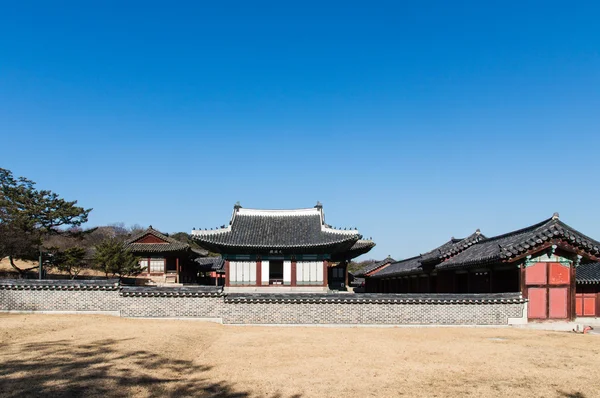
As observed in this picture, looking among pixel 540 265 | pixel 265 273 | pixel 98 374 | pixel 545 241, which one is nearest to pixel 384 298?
pixel 540 265

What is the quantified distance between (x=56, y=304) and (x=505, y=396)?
21989 mm

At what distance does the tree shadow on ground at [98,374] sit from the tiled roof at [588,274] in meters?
25.2

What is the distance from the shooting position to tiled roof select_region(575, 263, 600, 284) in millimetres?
27375

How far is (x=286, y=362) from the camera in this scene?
12906mm

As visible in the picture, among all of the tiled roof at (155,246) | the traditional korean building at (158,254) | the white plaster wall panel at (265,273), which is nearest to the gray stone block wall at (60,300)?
the white plaster wall panel at (265,273)

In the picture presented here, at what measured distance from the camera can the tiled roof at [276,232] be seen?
30.0 metres

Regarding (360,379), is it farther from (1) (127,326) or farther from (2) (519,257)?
(2) (519,257)

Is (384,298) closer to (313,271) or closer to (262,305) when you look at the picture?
(262,305)

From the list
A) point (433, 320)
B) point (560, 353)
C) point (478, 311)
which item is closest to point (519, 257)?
point (478, 311)

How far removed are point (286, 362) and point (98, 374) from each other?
4.99 metres

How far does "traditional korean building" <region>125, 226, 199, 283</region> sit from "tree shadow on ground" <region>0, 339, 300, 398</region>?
3686 centimetres

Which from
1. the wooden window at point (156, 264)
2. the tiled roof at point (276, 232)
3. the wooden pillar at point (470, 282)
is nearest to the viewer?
the wooden pillar at point (470, 282)

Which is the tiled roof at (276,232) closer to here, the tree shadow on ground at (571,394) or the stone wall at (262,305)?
the stone wall at (262,305)

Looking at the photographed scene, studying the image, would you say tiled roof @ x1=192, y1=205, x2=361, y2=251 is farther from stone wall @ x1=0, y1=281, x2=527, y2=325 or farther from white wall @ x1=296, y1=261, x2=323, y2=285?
stone wall @ x1=0, y1=281, x2=527, y2=325
